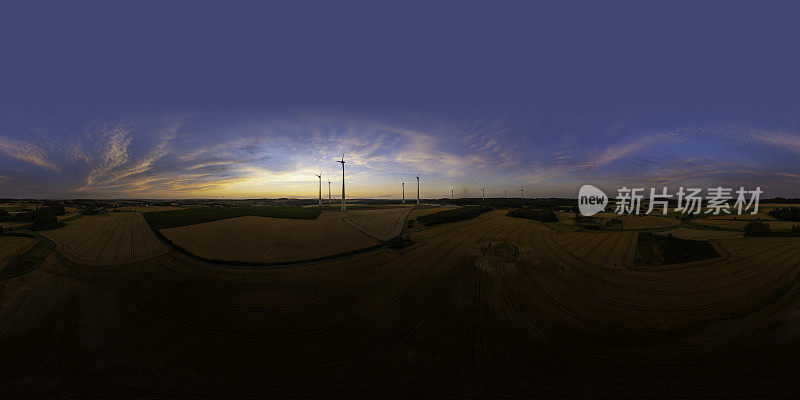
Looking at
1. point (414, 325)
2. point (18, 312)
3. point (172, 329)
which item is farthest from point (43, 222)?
point (414, 325)

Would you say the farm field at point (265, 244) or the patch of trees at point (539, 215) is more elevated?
the patch of trees at point (539, 215)

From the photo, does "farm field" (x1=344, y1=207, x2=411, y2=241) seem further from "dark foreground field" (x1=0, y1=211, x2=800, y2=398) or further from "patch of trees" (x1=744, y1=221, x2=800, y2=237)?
"patch of trees" (x1=744, y1=221, x2=800, y2=237)

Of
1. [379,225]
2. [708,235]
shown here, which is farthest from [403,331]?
[708,235]

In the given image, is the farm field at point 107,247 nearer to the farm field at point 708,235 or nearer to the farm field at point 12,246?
the farm field at point 12,246

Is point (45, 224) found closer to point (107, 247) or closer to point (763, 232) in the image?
point (107, 247)

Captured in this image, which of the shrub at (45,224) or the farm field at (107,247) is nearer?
the farm field at (107,247)

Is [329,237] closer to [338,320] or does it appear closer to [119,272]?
[119,272]

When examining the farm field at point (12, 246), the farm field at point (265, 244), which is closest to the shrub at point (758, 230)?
the farm field at point (265, 244)

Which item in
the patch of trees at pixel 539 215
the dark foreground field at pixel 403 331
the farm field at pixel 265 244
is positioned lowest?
the dark foreground field at pixel 403 331
